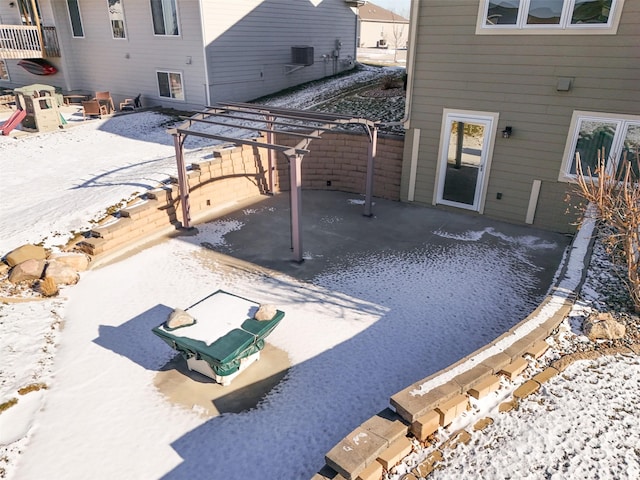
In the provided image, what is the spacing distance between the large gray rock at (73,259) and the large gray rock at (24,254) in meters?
0.17

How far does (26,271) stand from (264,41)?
44.5 feet

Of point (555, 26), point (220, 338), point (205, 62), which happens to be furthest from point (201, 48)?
point (220, 338)

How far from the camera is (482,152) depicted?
9992 millimetres

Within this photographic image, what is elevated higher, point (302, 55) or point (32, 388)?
point (302, 55)

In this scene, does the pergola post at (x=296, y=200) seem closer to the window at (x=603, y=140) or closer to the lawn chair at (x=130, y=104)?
the window at (x=603, y=140)

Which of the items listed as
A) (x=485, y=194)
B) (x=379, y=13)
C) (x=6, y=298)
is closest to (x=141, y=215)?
(x=6, y=298)

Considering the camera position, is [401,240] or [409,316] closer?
[409,316]

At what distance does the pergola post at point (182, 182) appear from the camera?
9188 mm

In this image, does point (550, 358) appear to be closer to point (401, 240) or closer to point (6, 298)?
point (401, 240)

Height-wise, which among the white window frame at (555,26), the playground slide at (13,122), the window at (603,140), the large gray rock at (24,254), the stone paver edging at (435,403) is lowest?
the large gray rock at (24,254)

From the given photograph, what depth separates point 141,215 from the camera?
9.15m

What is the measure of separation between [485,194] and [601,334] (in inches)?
229

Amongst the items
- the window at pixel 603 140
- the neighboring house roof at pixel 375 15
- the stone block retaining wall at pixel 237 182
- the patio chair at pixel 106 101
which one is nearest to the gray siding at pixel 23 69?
the patio chair at pixel 106 101

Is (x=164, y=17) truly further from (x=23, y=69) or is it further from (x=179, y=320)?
(x=179, y=320)
